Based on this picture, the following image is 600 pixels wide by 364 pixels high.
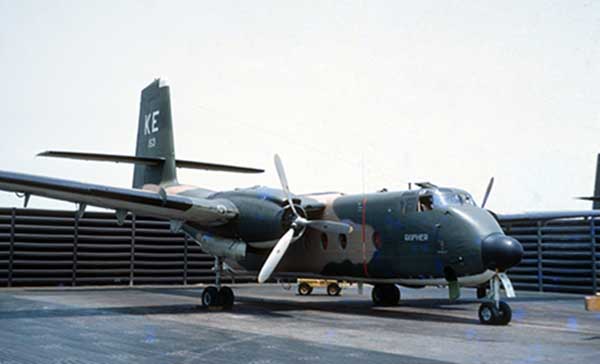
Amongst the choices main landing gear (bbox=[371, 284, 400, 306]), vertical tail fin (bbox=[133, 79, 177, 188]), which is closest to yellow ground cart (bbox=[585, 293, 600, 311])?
main landing gear (bbox=[371, 284, 400, 306])

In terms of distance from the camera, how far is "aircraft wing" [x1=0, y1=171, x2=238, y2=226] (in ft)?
52.0

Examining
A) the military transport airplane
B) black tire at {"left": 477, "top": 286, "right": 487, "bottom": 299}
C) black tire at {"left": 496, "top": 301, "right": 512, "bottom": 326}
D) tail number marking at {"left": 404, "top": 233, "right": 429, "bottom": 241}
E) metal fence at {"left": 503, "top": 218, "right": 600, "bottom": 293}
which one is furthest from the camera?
metal fence at {"left": 503, "top": 218, "right": 600, "bottom": 293}

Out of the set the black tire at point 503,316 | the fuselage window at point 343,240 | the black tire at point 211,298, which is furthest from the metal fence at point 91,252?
the black tire at point 503,316

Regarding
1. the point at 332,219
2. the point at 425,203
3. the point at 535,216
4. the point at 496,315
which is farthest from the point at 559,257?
the point at 496,315

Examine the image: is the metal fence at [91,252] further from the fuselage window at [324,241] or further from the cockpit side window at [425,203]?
the cockpit side window at [425,203]

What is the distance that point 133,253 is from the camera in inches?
1271

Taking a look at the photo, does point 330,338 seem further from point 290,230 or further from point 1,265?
point 1,265

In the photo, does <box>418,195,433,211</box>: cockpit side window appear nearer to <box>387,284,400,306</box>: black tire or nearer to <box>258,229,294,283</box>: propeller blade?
<box>258,229,294,283</box>: propeller blade

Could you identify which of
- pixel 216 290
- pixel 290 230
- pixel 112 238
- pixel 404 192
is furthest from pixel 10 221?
pixel 404 192

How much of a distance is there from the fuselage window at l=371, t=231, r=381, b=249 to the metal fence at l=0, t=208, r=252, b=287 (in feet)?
48.2

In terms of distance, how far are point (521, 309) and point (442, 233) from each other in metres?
5.43

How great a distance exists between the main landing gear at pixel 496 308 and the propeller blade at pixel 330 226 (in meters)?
4.25

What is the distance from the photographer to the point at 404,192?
1691 centimetres

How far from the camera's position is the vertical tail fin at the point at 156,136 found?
23.8 metres
